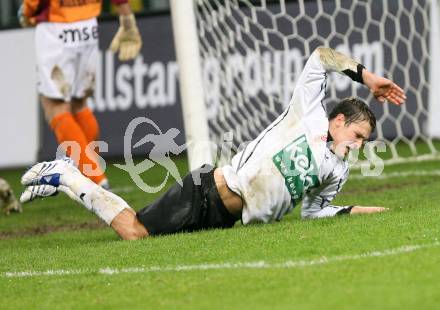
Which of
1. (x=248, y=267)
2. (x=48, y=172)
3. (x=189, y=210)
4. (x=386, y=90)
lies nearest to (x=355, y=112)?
(x=386, y=90)

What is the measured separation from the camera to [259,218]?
21.2ft

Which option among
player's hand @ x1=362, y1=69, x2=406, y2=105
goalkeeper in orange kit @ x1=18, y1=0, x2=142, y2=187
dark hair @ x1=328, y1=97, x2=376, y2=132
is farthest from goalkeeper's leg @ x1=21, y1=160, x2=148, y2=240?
goalkeeper in orange kit @ x1=18, y1=0, x2=142, y2=187

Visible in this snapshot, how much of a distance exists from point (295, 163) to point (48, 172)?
1462mm

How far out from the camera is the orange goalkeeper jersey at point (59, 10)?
8938 mm

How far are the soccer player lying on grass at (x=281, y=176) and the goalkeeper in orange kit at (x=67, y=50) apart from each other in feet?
7.66

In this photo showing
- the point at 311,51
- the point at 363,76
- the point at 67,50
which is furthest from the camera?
the point at 311,51

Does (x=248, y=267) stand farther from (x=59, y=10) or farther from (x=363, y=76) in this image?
(x=59, y=10)

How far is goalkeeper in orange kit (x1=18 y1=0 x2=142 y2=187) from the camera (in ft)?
29.3

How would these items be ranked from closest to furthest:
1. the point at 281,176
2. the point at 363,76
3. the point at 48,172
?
the point at 363,76 → the point at 281,176 → the point at 48,172

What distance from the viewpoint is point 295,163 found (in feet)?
20.5

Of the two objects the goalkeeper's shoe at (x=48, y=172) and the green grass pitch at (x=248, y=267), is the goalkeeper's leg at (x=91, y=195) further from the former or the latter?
the green grass pitch at (x=248, y=267)

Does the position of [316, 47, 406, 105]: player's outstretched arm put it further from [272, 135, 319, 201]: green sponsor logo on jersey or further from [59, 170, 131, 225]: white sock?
[59, 170, 131, 225]: white sock

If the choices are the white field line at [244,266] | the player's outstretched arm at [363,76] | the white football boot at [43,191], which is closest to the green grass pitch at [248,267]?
the white field line at [244,266]

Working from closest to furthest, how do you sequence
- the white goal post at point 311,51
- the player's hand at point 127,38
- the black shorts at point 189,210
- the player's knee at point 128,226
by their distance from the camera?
the black shorts at point 189,210
the player's knee at point 128,226
the player's hand at point 127,38
the white goal post at point 311,51
